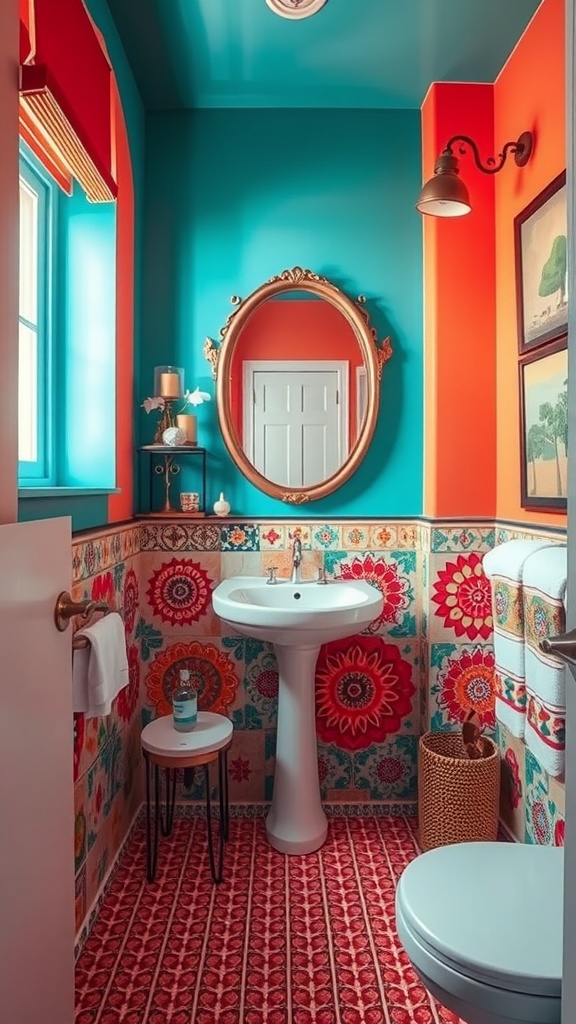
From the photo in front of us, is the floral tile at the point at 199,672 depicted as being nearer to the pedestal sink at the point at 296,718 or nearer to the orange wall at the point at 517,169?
the pedestal sink at the point at 296,718

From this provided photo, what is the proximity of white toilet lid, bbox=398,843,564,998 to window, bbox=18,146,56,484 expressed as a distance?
54.8 inches

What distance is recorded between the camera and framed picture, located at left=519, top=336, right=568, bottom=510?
1.57 m

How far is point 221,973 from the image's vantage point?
1.45 m

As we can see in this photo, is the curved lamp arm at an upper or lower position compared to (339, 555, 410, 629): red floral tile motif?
upper

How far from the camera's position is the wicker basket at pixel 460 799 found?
179cm

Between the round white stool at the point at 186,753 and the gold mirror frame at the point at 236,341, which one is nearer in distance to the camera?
the round white stool at the point at 186,753

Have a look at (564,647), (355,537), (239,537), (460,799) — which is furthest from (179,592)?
(564,647)

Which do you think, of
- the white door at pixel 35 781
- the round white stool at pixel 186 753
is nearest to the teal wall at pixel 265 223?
the round white stool at pixel 186 753

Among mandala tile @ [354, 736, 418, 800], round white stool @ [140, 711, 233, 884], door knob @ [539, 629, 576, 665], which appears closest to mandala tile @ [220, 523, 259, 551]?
round white stool @ [140, 711, 233, 884]

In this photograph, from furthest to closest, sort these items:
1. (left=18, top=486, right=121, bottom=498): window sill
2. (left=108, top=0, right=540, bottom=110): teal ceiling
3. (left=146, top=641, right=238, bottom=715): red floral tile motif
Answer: (left=146, top=641, right=238, bottom=715): red floral tile motif < (left=108, top=0, right=540, bottom=110): teal ceiling < (left=18, top=486, right=121, bottom=498): window sill

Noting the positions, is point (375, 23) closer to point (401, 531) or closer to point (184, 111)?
point (184, 111)

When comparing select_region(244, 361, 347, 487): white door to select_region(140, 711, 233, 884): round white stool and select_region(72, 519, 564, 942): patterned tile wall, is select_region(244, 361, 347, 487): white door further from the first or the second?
select_region(140, 711, 233, 884): round white stool

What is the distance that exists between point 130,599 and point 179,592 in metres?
0.20

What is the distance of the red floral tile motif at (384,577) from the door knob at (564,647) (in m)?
1.61
